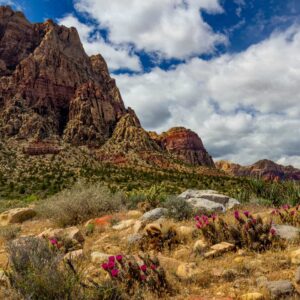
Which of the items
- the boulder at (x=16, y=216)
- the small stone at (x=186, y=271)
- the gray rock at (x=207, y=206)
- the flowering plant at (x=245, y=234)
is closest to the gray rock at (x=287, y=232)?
the flowering plant at (x=245, y=234)

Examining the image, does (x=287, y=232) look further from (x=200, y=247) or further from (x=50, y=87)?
(x=50, y=87)

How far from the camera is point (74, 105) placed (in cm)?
13062

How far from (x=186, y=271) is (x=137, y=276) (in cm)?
97

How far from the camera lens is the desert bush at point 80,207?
43.2 ft

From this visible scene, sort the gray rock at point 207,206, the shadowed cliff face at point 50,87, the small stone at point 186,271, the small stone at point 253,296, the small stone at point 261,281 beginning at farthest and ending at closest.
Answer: the shadowed cliff face at point 50,87
the gray rock at point 207,206
the small stone at point 186,271
the small stone at point 261,281
the small stone at point 253,296

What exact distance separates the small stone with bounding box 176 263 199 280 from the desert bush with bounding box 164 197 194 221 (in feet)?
15.6

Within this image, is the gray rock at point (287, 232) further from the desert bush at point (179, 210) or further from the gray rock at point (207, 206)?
the gray rock at point (207, 206)

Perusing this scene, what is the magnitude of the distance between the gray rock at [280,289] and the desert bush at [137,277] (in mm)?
1517

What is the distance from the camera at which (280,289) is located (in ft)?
16.8

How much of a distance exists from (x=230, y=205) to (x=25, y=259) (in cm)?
1013

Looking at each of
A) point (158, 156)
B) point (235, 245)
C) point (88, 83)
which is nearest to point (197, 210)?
point (235, 245)

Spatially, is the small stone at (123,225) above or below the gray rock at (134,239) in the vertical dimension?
above

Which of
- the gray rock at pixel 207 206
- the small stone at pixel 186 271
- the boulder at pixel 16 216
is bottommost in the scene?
the small stone at pixel 186 271

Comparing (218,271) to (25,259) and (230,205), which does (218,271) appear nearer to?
(25,259)
